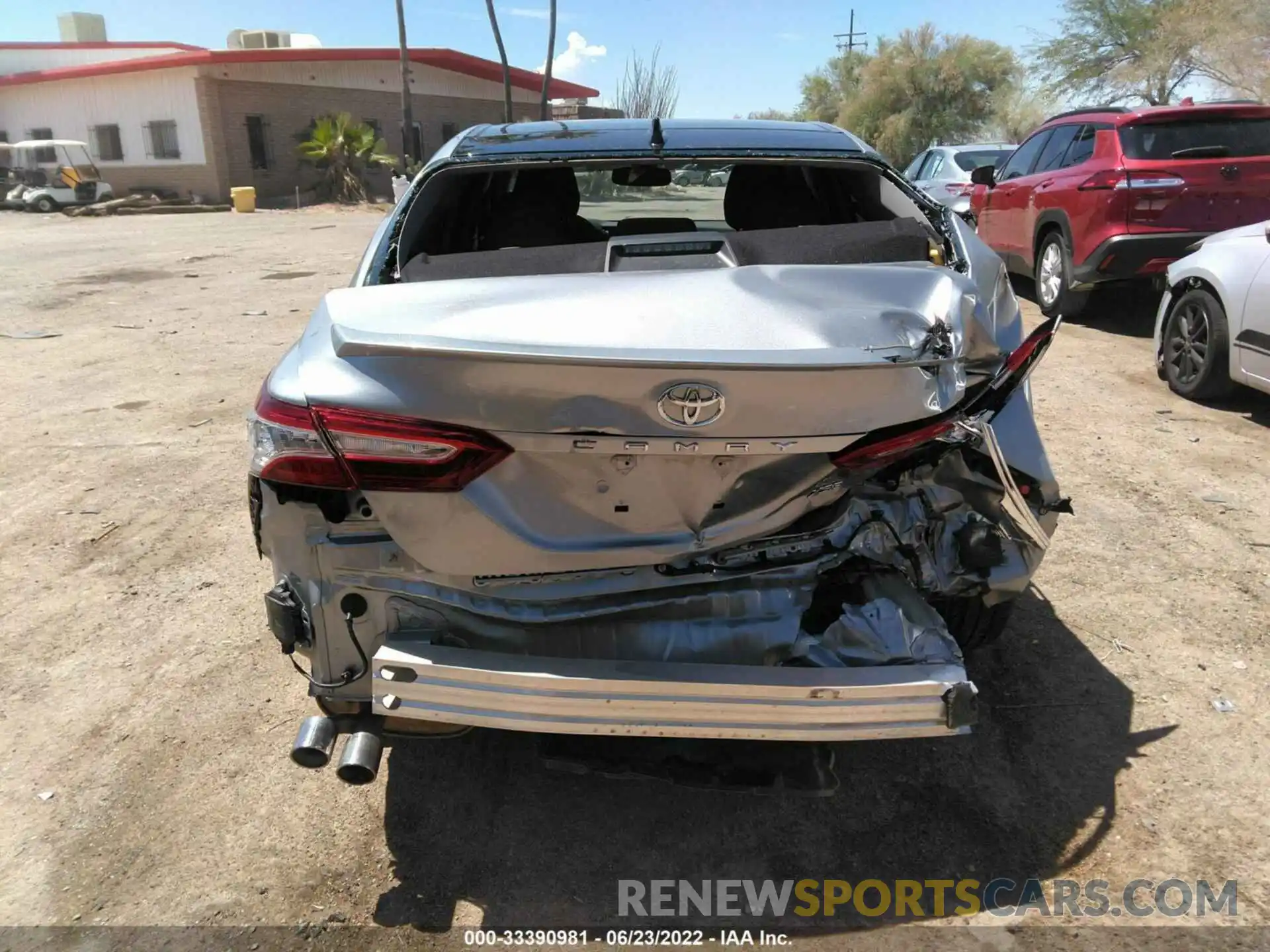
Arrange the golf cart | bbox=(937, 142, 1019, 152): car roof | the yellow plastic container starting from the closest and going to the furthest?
bbox=(937, 142, 1019, 152): car roof → the yellow plastic container → the golf cart

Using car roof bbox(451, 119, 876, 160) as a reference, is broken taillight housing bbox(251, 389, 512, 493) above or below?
below

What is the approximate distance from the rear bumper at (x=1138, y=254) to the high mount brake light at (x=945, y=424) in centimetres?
605

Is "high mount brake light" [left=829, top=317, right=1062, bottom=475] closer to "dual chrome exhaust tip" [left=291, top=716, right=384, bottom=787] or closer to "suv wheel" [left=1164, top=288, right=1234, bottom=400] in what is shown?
"dual chrome exhaust tip" [left=291, top=716, right=384, bottom=787]

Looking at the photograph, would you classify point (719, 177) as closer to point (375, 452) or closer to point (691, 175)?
point (691, 175)

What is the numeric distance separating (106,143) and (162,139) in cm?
304

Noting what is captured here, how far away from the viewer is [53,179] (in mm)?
27766

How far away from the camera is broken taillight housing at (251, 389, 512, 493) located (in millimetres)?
2043

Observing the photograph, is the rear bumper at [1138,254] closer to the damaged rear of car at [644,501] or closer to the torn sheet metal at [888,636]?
the damaged rear of car at [644,501]

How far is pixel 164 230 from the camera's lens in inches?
865

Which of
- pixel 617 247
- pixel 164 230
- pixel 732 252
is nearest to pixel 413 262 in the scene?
pixel 617 247

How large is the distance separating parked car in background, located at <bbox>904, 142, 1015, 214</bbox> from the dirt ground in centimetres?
795

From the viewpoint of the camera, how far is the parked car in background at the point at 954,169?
483 inches

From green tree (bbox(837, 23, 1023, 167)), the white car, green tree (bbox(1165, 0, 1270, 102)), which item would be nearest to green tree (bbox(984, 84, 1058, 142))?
green tree (bbox(837, 23, 1023, 167))

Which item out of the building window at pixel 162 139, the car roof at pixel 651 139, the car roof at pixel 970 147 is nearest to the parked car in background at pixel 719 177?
the car roof at pixel 651 139
